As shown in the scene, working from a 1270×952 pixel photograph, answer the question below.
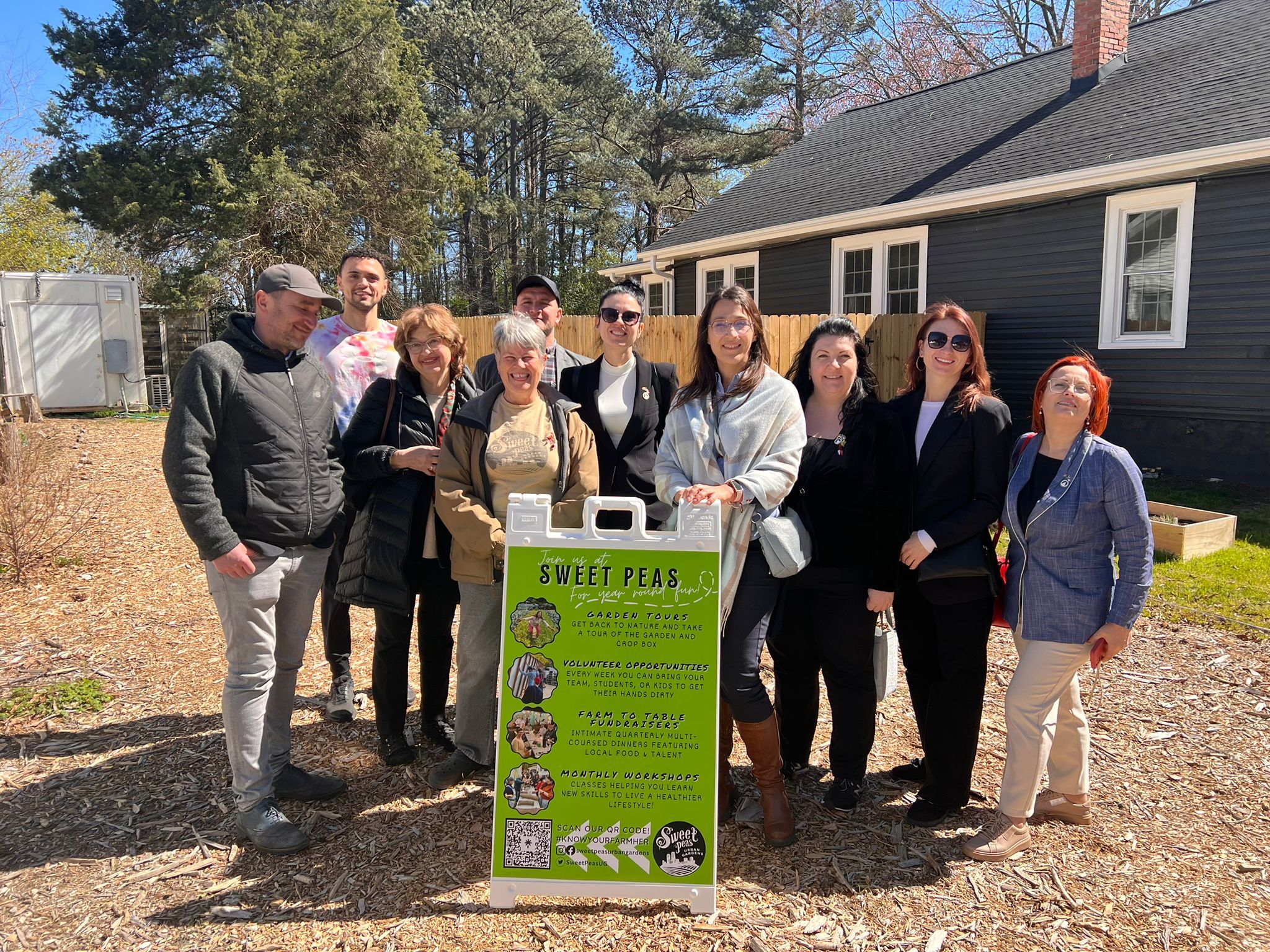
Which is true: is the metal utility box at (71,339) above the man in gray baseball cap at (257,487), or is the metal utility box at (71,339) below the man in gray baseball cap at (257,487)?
above

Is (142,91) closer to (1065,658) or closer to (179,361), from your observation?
(179,361)

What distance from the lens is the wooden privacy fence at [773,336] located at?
1236cm

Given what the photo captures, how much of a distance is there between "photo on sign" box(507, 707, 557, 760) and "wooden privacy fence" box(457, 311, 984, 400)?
31.4 feet

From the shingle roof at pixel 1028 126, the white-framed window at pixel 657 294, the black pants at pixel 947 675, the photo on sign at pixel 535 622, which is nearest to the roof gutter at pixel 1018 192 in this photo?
the shingle roof at pixel 1028 126

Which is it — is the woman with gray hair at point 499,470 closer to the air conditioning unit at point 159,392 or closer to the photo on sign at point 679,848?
the photo on sign at point 679,848

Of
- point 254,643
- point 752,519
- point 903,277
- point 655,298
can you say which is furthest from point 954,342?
point 655,298

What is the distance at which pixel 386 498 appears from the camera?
11.7 feet

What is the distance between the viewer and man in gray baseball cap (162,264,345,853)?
2936mm

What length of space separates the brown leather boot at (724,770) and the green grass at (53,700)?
3260mm

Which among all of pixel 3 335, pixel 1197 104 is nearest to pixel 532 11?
pixel 3 335

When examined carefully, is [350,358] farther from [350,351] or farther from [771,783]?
[771,783]

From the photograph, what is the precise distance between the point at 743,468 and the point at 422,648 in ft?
5.62

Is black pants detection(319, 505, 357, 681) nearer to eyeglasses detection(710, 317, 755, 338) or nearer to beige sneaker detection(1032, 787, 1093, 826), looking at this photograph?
eyeglasses detection(710, 317, 755, 338)

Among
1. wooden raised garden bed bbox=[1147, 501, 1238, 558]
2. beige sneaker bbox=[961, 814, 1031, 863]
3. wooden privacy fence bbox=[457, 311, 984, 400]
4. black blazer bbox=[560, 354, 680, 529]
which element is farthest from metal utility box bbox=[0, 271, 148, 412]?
beige sneaker bbox=[961, 814, 1031, 863]
